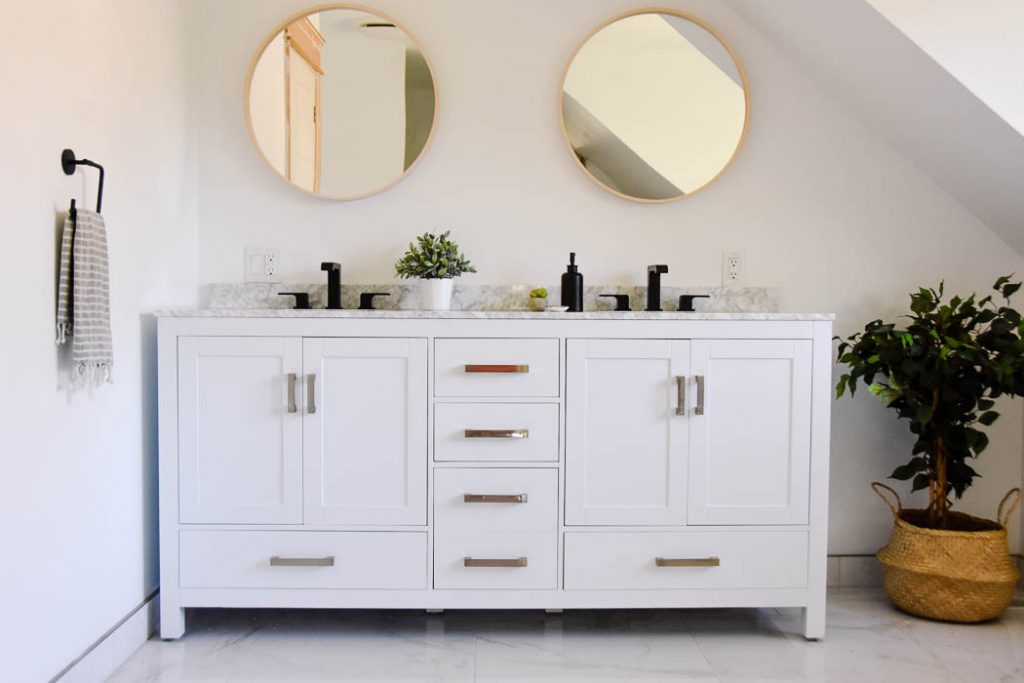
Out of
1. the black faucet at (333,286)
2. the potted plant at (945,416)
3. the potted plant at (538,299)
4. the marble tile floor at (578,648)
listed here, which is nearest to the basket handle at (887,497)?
the potted plant at (945,416)

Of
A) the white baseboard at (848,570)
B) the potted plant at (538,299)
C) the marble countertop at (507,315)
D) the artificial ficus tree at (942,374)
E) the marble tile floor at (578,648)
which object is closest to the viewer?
the marble tile floor at (578,648)

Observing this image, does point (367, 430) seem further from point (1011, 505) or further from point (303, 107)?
point (1011, 505)

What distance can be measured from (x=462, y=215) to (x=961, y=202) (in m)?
1.62

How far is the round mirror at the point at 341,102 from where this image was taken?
242 cm

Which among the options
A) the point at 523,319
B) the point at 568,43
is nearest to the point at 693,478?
the point at 523,319

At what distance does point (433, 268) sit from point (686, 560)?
1.10 metres

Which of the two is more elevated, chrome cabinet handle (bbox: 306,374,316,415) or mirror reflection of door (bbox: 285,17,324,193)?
mirror reflection of door (bbox: 285,17,324,193)

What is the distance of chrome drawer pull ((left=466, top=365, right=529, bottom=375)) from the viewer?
204 centimetres

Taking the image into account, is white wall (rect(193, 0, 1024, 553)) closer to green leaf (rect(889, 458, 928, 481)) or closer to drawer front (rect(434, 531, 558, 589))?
green leaf (rect(889, 458, 928, 481))

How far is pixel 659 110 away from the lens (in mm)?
2455

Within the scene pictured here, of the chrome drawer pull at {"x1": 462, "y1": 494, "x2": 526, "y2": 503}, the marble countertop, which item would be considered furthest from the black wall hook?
the chrome drawer pull at {"x1": 462, "y1": 494, "x2": 526, "y2": 503}

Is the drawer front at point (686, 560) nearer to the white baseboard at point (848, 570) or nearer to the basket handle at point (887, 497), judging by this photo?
the basket handle at point (887, 497)

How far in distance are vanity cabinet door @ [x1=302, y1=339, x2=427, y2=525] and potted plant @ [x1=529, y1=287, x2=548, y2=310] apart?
1.55 feet

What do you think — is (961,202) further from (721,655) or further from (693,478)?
(721,655)
